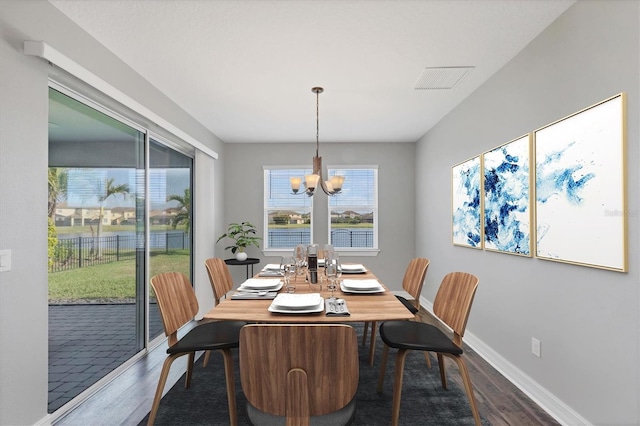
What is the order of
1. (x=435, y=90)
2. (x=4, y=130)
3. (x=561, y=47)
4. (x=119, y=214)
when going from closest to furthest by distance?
(x=4, y=130) < (x=561, y=47) < (x=119, y=214) < (x=435, y=90)

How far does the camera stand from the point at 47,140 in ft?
6.75

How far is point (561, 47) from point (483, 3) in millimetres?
594

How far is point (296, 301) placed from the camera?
1867mm

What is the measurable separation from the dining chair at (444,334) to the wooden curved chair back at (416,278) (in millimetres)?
568

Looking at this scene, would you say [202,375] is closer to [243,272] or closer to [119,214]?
[119,214]

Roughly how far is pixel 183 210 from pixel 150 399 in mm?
2348

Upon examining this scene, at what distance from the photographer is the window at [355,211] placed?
5.65m

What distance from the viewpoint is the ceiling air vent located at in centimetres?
288

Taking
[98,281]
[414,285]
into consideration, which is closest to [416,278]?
[414,285]

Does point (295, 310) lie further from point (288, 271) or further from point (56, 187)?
point (56, 187)

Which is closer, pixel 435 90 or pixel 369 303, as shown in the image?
pixel 369 303

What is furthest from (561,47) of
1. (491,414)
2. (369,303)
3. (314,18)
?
(491,414)

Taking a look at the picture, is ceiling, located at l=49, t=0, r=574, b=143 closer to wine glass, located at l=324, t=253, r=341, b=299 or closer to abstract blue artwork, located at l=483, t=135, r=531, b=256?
abstract blue artwork, located at l=483, t=135, r=531, b=256

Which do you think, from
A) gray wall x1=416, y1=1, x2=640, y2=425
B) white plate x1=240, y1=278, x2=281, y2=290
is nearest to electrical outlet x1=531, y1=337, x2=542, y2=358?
gray wall x1=416, y1=1, x2=640, y2=425
